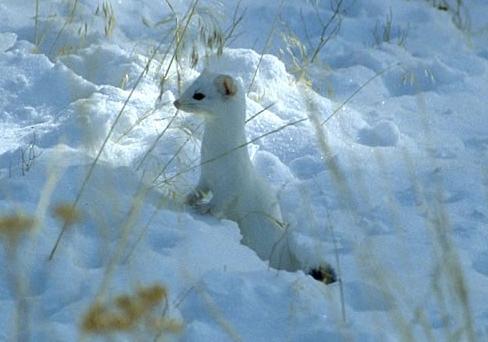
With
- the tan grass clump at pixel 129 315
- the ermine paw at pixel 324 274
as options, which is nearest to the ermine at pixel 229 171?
the ermine paw at pixel 324 274

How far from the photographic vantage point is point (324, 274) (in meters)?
3.15

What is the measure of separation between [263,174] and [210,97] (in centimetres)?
46

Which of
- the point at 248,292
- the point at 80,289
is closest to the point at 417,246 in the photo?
the point at 248,292

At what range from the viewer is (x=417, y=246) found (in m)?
3.57

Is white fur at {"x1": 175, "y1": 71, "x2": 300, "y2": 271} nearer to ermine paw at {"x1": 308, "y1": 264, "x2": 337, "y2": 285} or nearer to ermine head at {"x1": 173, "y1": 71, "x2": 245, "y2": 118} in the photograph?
ermine head at {"x1": 173, "y1": 71, "x2": 245, "y2": 118}

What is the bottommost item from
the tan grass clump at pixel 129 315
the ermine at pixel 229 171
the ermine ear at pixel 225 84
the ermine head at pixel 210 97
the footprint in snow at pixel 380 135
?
the footprint in snow at pixel 380 135

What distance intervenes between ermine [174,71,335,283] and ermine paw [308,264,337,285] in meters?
0.43

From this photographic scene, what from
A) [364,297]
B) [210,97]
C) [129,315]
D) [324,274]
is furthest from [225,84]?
[129,315]

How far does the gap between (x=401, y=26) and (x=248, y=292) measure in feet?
10.6

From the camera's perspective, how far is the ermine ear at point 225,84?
146 inches

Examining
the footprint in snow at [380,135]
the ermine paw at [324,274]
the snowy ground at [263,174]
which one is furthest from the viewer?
the footprint in snow at [380,135]

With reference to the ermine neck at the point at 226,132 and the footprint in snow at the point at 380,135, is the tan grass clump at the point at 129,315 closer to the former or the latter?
the ermine neck at the point at 226,132

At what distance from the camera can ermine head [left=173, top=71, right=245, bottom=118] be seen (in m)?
3.75

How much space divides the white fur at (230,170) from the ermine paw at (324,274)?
43 centimetres
